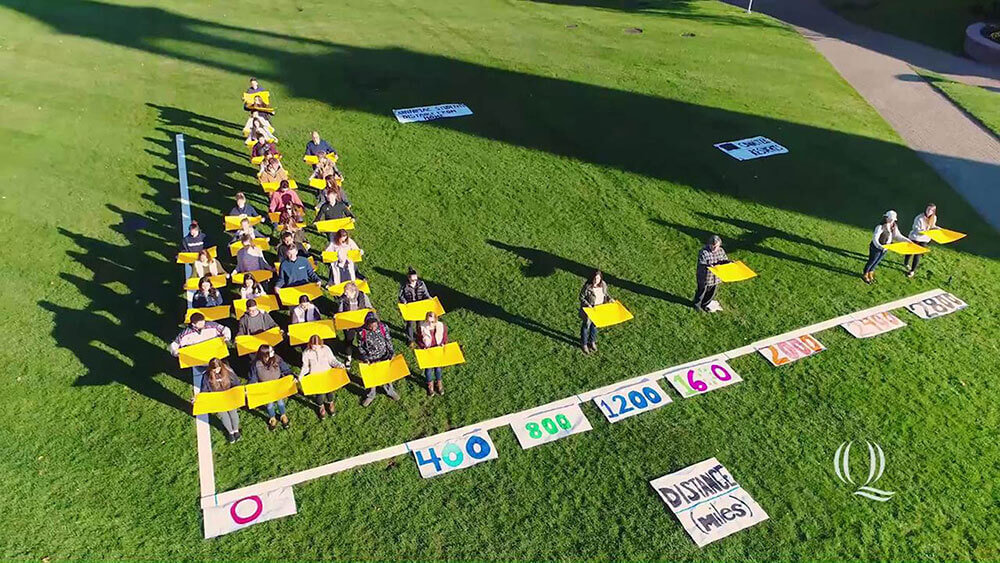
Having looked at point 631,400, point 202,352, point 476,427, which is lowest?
point 476,427

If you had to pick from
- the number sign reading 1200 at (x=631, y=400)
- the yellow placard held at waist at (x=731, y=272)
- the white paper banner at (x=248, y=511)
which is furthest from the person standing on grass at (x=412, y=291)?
the yellow placard held at waist at (x=731, y=272)

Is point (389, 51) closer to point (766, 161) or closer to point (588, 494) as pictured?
point (766, 161)

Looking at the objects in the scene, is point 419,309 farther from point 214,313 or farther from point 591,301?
point 214,313

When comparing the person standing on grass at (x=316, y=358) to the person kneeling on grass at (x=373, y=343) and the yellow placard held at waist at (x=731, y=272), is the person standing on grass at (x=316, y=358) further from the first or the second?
the yellow placard held at waist at (x=731, y=272)

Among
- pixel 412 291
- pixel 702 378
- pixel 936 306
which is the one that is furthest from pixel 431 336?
pixel 936 306

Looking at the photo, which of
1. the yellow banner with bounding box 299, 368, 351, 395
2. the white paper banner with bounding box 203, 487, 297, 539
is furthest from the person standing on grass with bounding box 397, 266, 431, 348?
the white paper banner with bounding box 203, 487, 297, 539

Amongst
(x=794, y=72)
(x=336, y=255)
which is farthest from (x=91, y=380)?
(x=794, y=72)
